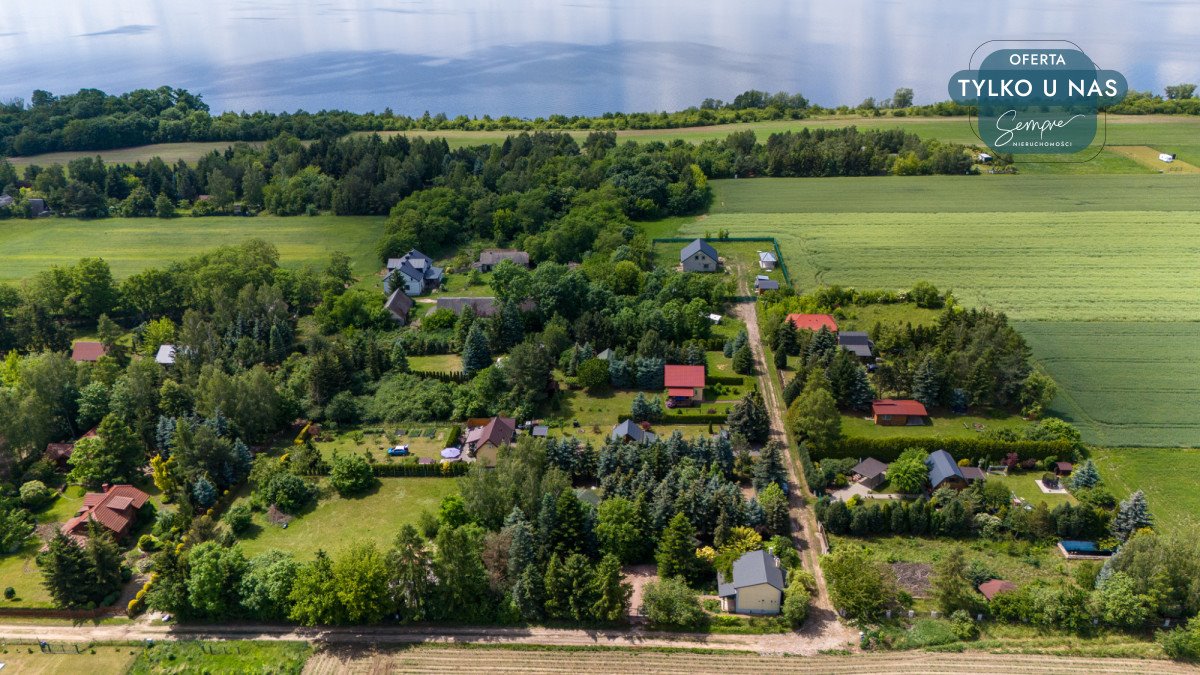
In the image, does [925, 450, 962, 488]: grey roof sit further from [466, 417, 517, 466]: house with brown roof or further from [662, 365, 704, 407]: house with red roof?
[466, 417, 517, 466]: house with brown roof

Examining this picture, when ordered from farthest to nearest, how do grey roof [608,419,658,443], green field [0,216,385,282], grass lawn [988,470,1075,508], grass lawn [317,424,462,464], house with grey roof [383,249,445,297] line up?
green field [0,216,385,282] < house with grey roof [383,249,445,297] < grass lawn [317,424,462,464] < grey roof [608,419,658,443] < grass lawn [988,470,1075,508]

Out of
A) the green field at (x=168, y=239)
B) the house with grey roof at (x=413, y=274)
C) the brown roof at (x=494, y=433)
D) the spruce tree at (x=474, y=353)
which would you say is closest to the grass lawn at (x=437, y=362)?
the spruce tree at (x=474, y=353)

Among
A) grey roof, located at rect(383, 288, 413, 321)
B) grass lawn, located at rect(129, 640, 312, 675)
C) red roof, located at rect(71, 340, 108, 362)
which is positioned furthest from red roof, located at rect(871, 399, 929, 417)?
red roof, located at rect(71, 340, 108, 362)

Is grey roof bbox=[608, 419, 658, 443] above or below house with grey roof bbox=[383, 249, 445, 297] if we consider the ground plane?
below

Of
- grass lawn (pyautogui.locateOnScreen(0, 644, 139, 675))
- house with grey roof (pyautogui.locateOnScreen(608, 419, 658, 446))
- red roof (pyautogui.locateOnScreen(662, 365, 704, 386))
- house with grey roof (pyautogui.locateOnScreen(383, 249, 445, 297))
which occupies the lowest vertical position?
grass lawn (pyautogui.locateOnScreen(0, 644, 139, 675))

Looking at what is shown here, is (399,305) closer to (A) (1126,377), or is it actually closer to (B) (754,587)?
(B) (754,587)

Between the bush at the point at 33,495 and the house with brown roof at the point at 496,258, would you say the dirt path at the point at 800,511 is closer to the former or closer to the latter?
the house with brown roof at the point at 496,258

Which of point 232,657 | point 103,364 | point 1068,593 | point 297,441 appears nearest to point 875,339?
point 1068,593
